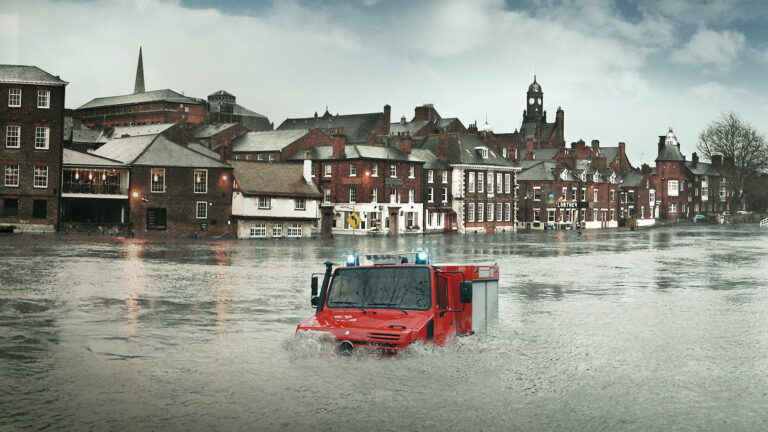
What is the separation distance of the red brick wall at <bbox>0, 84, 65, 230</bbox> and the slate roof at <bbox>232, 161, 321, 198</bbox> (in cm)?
1505

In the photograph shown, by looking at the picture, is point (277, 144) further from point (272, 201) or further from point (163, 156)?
point (163, 156)

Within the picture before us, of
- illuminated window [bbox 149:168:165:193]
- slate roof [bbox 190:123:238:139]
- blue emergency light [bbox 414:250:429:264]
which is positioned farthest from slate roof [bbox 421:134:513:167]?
blue emergency light [bbox 414:250:429:264]

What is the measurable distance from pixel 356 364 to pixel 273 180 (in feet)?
196

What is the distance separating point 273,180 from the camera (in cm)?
7162

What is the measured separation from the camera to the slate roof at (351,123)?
115 metres

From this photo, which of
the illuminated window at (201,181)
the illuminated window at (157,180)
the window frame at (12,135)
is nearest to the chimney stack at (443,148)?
the illuminated window at (201,181)

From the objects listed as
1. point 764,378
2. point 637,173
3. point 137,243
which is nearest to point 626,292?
point 764,378

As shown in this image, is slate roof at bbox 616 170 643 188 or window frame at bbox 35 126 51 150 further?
slate roof at bbox 616 170 643 188

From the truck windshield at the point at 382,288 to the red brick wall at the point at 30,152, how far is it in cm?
5461

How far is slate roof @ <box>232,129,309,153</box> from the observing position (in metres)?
91.2

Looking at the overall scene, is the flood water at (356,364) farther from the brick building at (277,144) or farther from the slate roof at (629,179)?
the slate roof at (629,179)

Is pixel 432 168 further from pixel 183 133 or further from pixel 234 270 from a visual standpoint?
pixel 234 270

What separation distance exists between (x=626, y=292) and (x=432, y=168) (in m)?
61.5

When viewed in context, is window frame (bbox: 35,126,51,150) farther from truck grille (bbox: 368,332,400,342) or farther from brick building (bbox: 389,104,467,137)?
brick building (bbox: 389,104,467,137)
